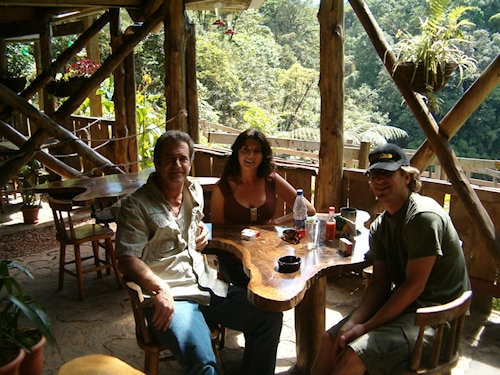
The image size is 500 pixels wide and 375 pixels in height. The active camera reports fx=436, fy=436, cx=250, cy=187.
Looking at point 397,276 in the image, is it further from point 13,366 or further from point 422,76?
point 13,366

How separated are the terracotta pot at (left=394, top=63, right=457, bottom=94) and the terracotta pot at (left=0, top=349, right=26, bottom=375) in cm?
278

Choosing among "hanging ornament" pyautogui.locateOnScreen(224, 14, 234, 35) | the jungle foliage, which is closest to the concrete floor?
"hanging ornament" pyautogui.locateOnScreen(224, 14, 234, 35)

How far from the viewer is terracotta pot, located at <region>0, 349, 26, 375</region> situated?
5.80 feet

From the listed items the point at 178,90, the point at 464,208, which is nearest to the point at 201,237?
the point at 464,208

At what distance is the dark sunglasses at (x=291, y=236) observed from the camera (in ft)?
8.29

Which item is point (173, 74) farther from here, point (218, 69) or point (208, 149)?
point (218, 69)

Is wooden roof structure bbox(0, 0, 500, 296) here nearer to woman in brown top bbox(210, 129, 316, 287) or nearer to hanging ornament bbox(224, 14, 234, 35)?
hanging ornament bbox(224, 14, 234, 35)

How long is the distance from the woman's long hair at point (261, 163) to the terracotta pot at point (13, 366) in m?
1.58

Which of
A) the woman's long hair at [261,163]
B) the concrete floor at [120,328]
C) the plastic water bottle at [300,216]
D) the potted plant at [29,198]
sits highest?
the woman's long hair at [261,163]

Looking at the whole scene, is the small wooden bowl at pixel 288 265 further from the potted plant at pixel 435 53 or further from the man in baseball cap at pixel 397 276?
the potted plant at pixel 435 53

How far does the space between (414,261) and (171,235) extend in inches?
48.3

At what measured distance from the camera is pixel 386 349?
186cm

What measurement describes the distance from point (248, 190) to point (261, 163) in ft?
0.67

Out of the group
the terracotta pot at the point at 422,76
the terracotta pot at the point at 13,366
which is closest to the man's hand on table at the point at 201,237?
the terracotta pot at the point at 13,366
